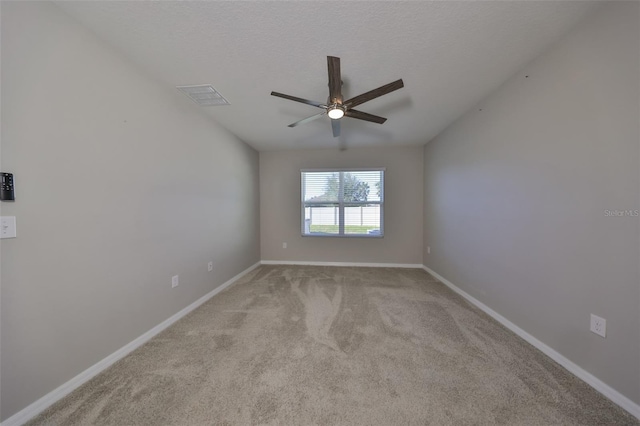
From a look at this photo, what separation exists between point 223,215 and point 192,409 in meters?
2.22

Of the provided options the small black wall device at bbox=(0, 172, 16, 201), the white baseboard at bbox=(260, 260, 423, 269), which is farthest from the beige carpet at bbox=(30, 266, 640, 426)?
the white baseboard at bbox=(260, 260, 423, 269)

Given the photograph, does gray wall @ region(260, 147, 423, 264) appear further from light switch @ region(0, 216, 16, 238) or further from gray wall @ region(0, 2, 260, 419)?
light switch @ region(0, 216, 16, 238)

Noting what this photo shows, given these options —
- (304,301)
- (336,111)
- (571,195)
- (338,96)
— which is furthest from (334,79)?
(304,301)

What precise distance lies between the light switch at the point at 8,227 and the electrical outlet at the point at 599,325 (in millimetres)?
3355

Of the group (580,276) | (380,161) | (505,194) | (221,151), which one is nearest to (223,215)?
(221,151)

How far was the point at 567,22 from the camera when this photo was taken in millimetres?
1370

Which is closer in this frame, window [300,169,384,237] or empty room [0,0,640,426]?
empty room [0,0,640,426]

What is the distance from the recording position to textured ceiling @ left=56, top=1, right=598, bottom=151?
1.28 m

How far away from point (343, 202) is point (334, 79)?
111 inches

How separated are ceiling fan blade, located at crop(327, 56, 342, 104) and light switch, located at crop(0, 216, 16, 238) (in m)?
1.98

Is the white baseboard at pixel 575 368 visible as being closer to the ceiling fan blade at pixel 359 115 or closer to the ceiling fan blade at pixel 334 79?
Answer: the ceiling fan blade at pixel 359 115

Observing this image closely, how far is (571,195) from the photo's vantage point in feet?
4.70

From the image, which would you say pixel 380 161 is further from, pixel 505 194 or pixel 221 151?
pixel 221 151

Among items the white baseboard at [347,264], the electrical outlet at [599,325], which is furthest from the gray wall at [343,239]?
the electrical outlet at [599,325]
